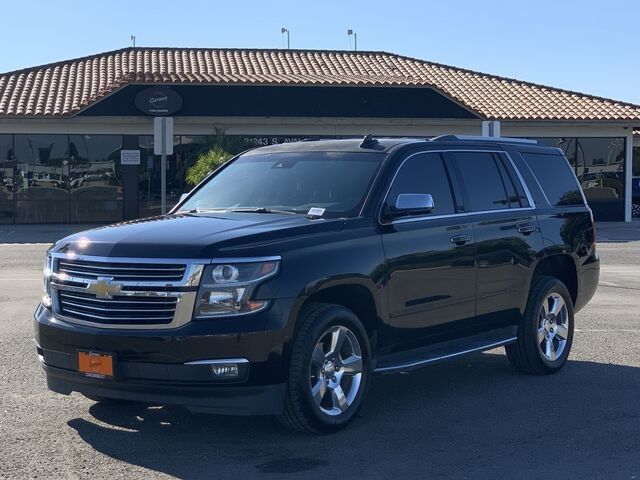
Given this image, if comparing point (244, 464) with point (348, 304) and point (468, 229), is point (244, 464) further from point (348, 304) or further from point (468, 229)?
point (468, 229)

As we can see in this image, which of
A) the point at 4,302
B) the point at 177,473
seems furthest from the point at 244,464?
the point at 4,302

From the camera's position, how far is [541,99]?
110 feet

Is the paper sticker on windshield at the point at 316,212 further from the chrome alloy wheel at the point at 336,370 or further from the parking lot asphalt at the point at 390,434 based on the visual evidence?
the parking lot asphalt at the point at 390,434

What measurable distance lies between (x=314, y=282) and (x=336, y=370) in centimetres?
67

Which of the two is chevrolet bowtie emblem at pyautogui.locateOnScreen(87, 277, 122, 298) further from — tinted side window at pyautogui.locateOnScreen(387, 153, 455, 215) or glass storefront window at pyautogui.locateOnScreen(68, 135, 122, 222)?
glass storefront window at pyautogui.locateOnScreen(68, 135, 122, 222)

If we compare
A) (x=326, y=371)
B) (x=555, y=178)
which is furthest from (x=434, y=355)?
(x=555, y=178)

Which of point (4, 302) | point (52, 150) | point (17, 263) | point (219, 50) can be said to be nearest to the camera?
point (4, 302)

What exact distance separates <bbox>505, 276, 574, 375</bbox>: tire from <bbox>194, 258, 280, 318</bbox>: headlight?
328cm

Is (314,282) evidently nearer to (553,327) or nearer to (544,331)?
(544,331)

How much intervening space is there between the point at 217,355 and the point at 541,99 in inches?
1160

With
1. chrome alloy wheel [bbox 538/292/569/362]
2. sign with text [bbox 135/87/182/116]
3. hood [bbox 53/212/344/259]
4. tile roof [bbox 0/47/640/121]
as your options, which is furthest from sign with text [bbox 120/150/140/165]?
hood [bbox 53/212/344/259]

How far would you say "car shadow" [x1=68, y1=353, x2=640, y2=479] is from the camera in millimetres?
5723

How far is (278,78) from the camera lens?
101 feet

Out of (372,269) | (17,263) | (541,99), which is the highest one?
(541,99)
